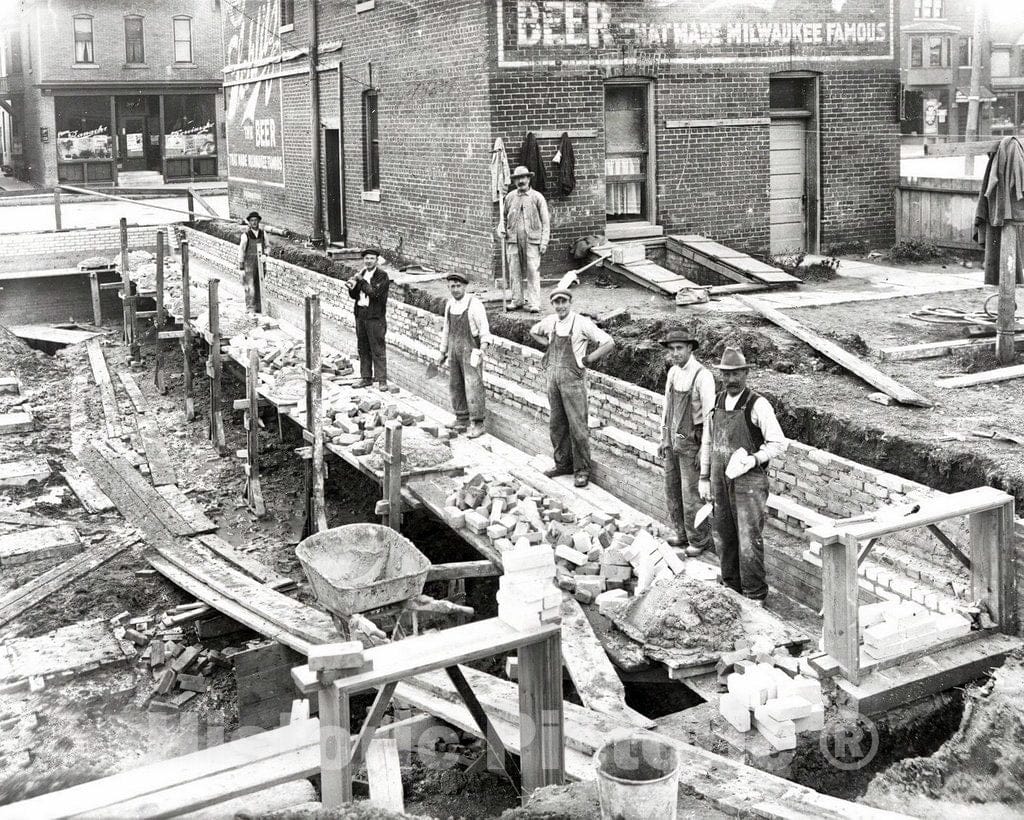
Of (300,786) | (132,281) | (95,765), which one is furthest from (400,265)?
(300,786)

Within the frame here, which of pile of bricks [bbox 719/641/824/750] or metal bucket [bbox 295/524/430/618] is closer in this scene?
pile of bricks [bbox 719/641/824/750]

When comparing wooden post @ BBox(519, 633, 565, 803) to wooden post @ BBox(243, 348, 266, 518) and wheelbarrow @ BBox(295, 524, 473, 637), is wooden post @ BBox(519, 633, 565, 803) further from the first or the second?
wooden post @ BBox(243, 348, 266, 518)

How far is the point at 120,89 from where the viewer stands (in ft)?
144

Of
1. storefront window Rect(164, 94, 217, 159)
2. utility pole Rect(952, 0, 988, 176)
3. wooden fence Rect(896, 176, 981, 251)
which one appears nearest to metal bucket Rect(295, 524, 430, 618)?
wooden fence Rect(896, 176, 981, 251)

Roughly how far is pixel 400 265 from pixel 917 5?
144 ft

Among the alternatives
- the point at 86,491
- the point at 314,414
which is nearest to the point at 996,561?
the point at 314,414

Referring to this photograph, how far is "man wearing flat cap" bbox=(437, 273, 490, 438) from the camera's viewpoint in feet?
42.2

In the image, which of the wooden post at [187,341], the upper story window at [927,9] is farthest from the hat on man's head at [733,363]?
the upper story window at [927,9]

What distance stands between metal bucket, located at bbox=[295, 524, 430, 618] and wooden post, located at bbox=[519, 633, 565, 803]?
286cm

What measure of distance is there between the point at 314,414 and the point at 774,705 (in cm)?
750

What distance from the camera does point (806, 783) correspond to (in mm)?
6508

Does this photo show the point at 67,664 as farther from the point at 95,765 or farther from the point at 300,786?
the point at 300,786

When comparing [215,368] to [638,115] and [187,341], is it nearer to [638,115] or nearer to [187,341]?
[187,341]

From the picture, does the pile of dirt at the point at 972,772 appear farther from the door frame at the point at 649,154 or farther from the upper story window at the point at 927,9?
the upper story window at the point at 927,9
